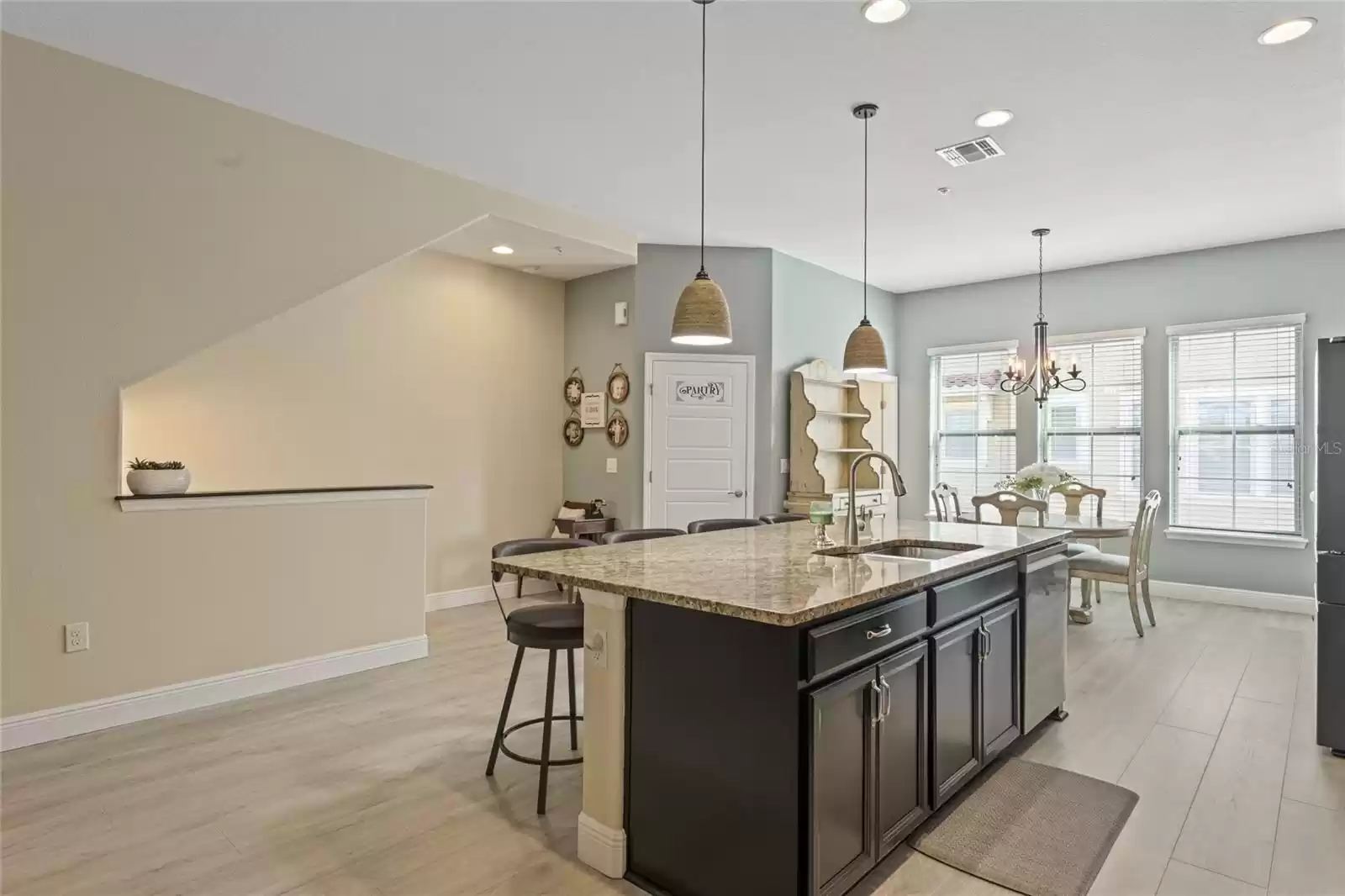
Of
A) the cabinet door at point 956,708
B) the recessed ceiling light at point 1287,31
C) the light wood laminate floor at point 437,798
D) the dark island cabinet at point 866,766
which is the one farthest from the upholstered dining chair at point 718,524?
the recessed ceiling light at point 1287,31

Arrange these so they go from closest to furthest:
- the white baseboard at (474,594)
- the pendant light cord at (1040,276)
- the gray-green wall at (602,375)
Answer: the white baseboard at (474,594) → the gray-green wall at (602,375) → the pendant light cord at (1040,276)


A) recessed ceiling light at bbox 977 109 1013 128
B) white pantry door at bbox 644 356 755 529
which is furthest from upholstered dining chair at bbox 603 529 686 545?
recessed ceiling light at bbox 977 109 1013 128

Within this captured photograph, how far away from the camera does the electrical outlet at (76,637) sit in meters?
3.35

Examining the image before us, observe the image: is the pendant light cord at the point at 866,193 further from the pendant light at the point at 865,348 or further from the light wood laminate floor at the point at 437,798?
the light wood laminate floor at the point at 437,798

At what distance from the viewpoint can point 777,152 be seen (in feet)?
14.0

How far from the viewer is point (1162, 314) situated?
256 inches

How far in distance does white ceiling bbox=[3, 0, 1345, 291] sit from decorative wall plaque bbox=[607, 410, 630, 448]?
5.71 feet

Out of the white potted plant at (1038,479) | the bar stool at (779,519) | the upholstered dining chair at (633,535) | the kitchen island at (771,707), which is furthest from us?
the white potted plant at (1038,479)

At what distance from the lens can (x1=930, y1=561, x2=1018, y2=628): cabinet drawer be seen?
97.0 inches

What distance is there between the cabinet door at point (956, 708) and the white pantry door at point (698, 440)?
3.63 meters

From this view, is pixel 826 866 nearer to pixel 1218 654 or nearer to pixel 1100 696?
pixel 1100 696

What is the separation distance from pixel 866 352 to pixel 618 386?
9.63ft

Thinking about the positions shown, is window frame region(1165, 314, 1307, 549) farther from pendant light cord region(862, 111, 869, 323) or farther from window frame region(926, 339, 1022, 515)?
pendant light cord region(862, 111, 869, 323)

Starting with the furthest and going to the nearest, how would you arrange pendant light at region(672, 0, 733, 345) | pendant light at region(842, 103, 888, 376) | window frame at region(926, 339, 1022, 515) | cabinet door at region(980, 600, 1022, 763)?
window frame at region(926, 339, 1022, 515) < pendant light at region(842, 103, 888, 376) < pendant light at region(672, 0, 733, 345) < cabinet door at region(980, 600, 1022, 763)
